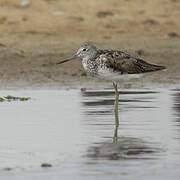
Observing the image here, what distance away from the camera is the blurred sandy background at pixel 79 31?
1905cm

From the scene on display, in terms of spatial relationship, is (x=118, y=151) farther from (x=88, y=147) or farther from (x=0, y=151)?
(x=0, y=151)

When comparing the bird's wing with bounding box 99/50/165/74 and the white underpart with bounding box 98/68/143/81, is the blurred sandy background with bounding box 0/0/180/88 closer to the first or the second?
the bird's wing with bounding box 99/50/165/74

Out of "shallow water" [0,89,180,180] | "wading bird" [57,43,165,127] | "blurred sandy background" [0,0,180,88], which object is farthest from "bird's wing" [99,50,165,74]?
"blurred sandy background" [0,0,180,88]

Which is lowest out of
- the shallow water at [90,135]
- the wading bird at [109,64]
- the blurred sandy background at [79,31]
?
the shallow water at [90,135]

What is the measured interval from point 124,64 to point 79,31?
634cm

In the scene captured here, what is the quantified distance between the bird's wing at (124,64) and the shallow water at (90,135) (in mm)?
445

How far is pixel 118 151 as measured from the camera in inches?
438

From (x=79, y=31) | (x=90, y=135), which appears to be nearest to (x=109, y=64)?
(x=90, y=135)

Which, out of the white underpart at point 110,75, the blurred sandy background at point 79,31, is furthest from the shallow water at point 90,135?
the blurred sandy background at point 79,31

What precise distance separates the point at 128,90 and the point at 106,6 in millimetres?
5734

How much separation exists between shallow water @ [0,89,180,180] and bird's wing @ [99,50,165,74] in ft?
1.46

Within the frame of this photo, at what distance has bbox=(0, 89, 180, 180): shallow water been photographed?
10102mm

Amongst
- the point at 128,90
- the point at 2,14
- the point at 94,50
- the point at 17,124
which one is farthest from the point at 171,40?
the point at 17,124

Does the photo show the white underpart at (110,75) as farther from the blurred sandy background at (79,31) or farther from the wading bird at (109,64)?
the blurred sandy background at (79,31)
